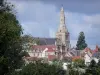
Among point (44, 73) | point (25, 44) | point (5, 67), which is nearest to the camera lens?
point (5, 67)

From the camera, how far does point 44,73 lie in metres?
69.4

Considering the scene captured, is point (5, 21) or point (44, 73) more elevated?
point (5, 21)

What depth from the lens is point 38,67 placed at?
69688 mm

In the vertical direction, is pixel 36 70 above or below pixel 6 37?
below

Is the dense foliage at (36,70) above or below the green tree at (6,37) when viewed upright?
below

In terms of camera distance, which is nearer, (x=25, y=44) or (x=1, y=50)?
(x=1, y=50)

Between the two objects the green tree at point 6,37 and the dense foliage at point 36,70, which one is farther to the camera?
the dense foliage at point 36,70

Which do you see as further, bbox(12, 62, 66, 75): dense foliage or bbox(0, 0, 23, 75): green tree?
bbox(12, 62, 66, 75): dense foliage

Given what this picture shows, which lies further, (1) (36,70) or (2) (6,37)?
(1) (36,70)

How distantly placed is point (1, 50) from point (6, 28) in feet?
6.77

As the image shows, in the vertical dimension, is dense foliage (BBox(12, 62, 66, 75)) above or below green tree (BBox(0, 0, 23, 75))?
below

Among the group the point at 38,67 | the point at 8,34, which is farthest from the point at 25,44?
the point at 8,34

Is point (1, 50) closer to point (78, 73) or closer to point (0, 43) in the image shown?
point (0, 43)

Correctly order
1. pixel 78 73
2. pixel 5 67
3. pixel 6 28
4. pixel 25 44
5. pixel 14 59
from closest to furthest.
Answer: pixel 6 28
pixel 5 67
pixel 14 59
pixel 25 44
pixel 78 73
